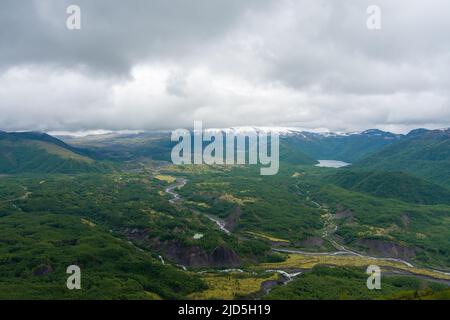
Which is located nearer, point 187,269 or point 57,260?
point 57,260

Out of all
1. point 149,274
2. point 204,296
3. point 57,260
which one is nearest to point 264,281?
point 204,296

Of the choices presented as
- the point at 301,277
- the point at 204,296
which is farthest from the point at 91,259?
the point at 301,277
